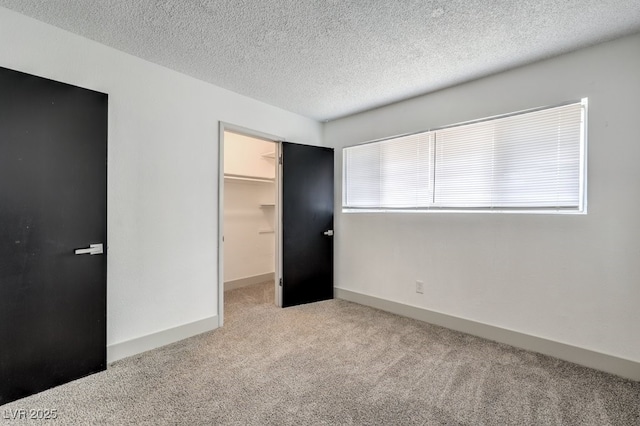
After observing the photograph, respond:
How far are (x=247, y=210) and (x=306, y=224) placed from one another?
1.42 meters

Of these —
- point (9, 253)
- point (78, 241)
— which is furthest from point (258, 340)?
point (9, 253)

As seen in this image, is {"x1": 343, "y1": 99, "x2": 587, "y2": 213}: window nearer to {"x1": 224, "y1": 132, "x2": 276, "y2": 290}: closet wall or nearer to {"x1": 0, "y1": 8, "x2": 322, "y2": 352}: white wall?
{"x1": 224, "y1": 132, "x2": 276, "y2": 290}: closet wall

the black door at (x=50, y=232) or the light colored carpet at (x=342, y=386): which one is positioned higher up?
the black door at (x=50, y=232)

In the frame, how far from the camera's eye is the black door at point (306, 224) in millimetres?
3584

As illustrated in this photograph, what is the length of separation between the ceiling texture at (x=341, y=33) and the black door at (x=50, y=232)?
572 mm

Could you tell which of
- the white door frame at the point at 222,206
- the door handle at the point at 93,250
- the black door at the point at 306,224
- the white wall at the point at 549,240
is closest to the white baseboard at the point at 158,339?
the white door frame at the point at 222,206

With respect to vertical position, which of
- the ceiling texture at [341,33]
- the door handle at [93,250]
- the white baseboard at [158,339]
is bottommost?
the white baseboard at [158,339]

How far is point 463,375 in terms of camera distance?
6.86 feet

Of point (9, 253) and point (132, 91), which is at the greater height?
point (132, 91)

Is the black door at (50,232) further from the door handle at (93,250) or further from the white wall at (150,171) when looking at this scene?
the white wall at (150,171)

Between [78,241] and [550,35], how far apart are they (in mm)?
3687

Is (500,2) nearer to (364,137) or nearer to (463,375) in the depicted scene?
(364,137)

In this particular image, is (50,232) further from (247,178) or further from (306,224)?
(247,178)

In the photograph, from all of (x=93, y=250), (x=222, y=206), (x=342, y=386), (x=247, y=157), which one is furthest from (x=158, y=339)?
(x=247, y=157)
